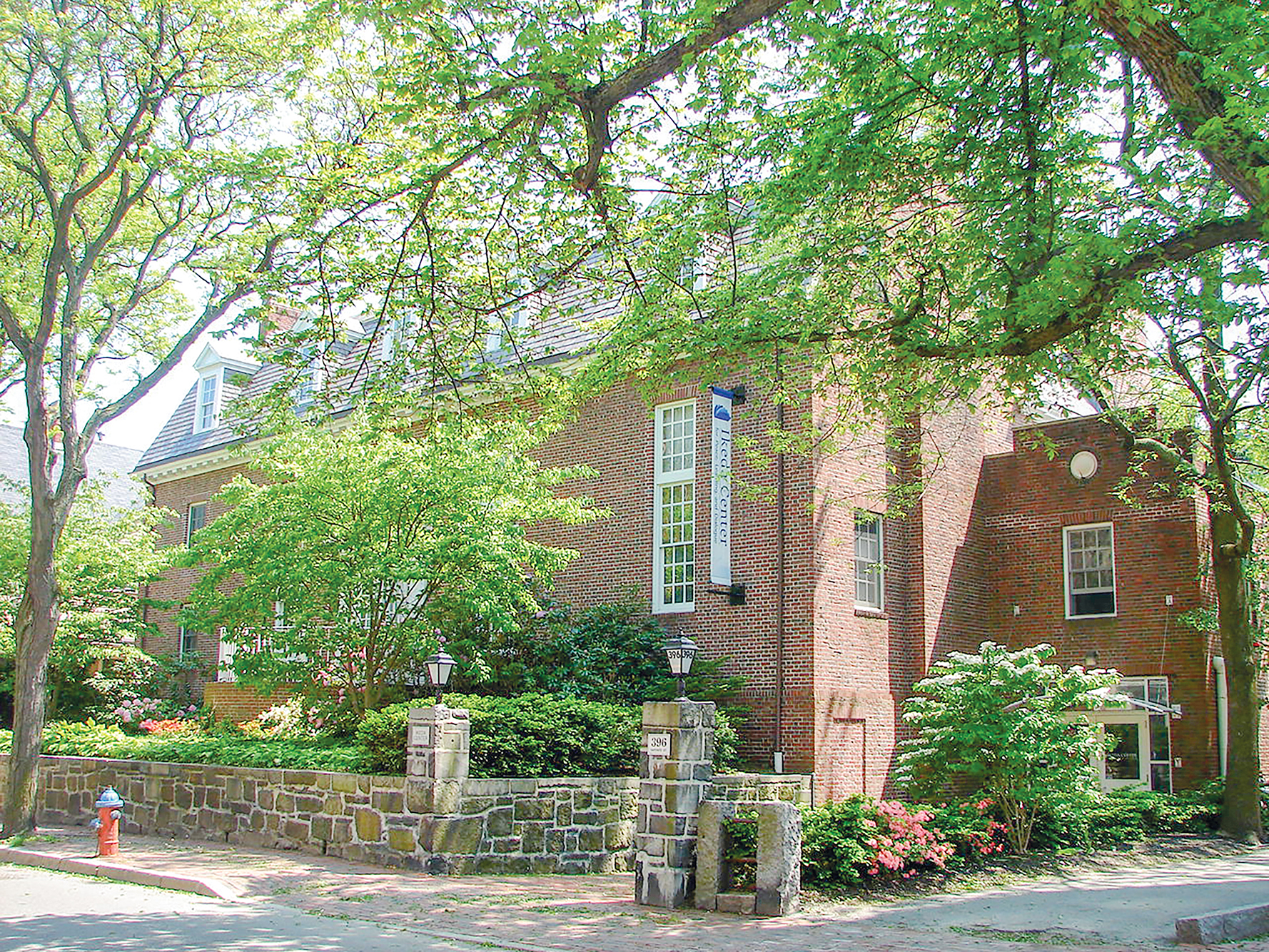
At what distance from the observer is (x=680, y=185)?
11.3 meters

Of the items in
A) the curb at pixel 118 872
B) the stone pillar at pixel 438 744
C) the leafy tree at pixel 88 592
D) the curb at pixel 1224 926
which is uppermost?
the leafy tree at pixel 88 592

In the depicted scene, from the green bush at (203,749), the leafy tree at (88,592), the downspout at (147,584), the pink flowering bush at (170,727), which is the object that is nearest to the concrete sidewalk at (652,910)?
the green bush at (203,749)

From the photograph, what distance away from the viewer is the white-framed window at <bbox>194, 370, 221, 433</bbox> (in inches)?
1224

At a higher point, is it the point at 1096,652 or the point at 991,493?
the point at 991,493

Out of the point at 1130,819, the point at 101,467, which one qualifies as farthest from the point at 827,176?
the point at 101,467

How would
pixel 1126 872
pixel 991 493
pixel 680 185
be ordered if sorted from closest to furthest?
pixel 680 185
pixel 1126 872
pixel 991 493

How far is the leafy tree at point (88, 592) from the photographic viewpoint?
22.9 metres

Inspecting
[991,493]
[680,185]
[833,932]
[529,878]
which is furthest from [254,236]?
[991,493]

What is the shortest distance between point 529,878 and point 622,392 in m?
9.86

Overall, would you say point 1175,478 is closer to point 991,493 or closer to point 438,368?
point 991,493

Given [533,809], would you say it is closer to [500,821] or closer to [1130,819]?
[500,821]

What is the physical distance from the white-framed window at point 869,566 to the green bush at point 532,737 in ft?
17.7

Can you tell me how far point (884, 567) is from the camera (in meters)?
19.3

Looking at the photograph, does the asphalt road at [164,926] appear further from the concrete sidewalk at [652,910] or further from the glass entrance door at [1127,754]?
the glass entrance door at [1127,754]
